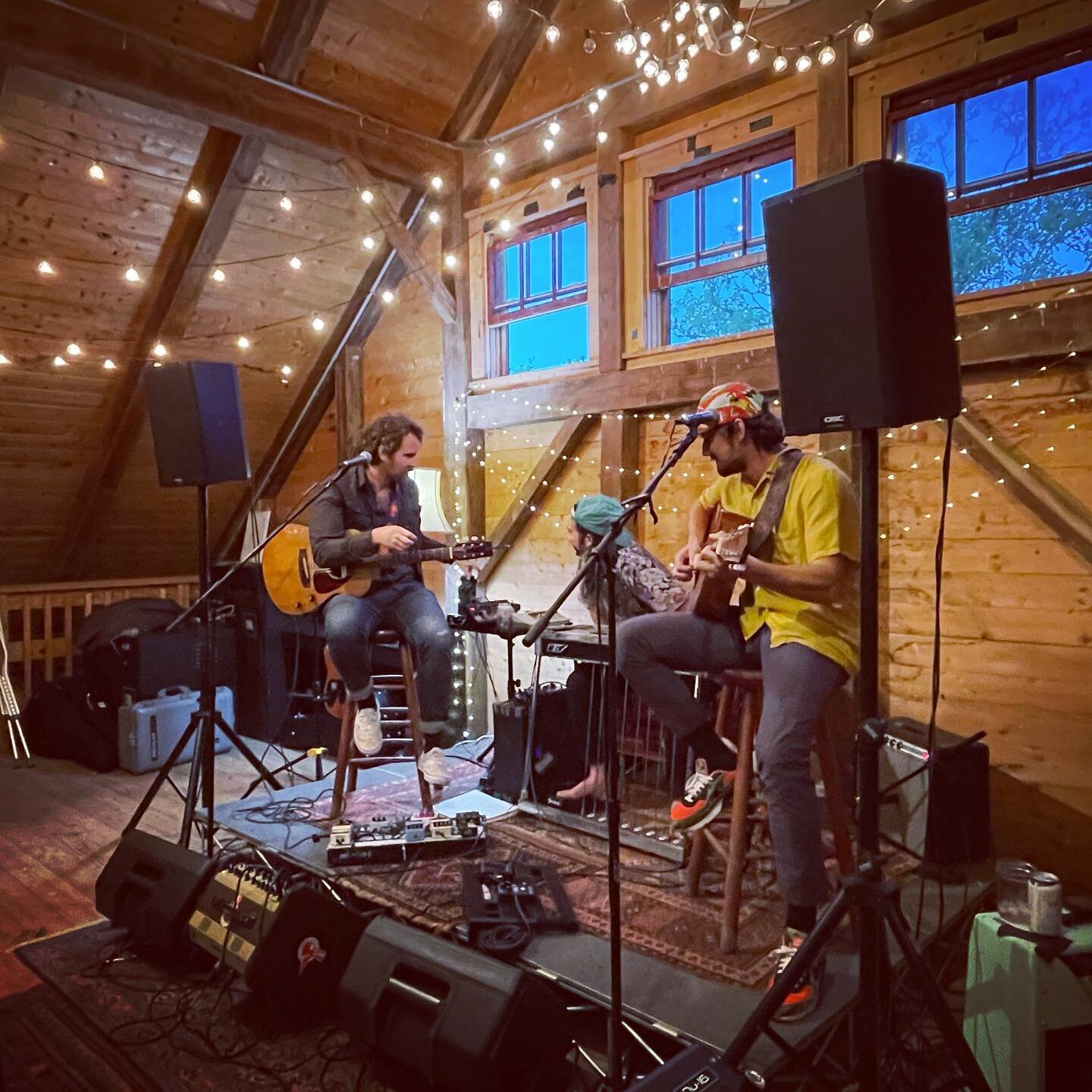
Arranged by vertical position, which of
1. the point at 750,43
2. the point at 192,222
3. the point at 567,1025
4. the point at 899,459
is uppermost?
the point at 750,43

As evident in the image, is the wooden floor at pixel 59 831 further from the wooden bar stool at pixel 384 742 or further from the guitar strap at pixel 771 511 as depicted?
the guitar strap at pixel 771 511

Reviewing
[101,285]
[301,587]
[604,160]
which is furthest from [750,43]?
[101,285]

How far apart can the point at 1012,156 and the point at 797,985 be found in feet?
9.66

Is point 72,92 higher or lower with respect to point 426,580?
higher

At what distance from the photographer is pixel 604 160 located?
14.0 ft

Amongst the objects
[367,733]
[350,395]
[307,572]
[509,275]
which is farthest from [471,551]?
[350,395]

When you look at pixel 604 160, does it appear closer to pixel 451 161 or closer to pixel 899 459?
pixel 451 161

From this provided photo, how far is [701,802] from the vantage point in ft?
7.90

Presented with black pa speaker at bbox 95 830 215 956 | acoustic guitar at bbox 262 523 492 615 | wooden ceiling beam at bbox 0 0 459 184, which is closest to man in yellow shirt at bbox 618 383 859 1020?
acoustic guitar at bbox 262 523 492 615

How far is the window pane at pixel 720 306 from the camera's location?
3.85 m

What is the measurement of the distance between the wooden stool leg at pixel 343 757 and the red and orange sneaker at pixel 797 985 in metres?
1.82

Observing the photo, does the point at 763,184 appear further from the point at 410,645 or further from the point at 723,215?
the point at 410,645

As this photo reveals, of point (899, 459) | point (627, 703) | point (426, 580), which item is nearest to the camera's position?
point (899, 459)

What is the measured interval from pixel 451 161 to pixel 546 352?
50.4 inches
